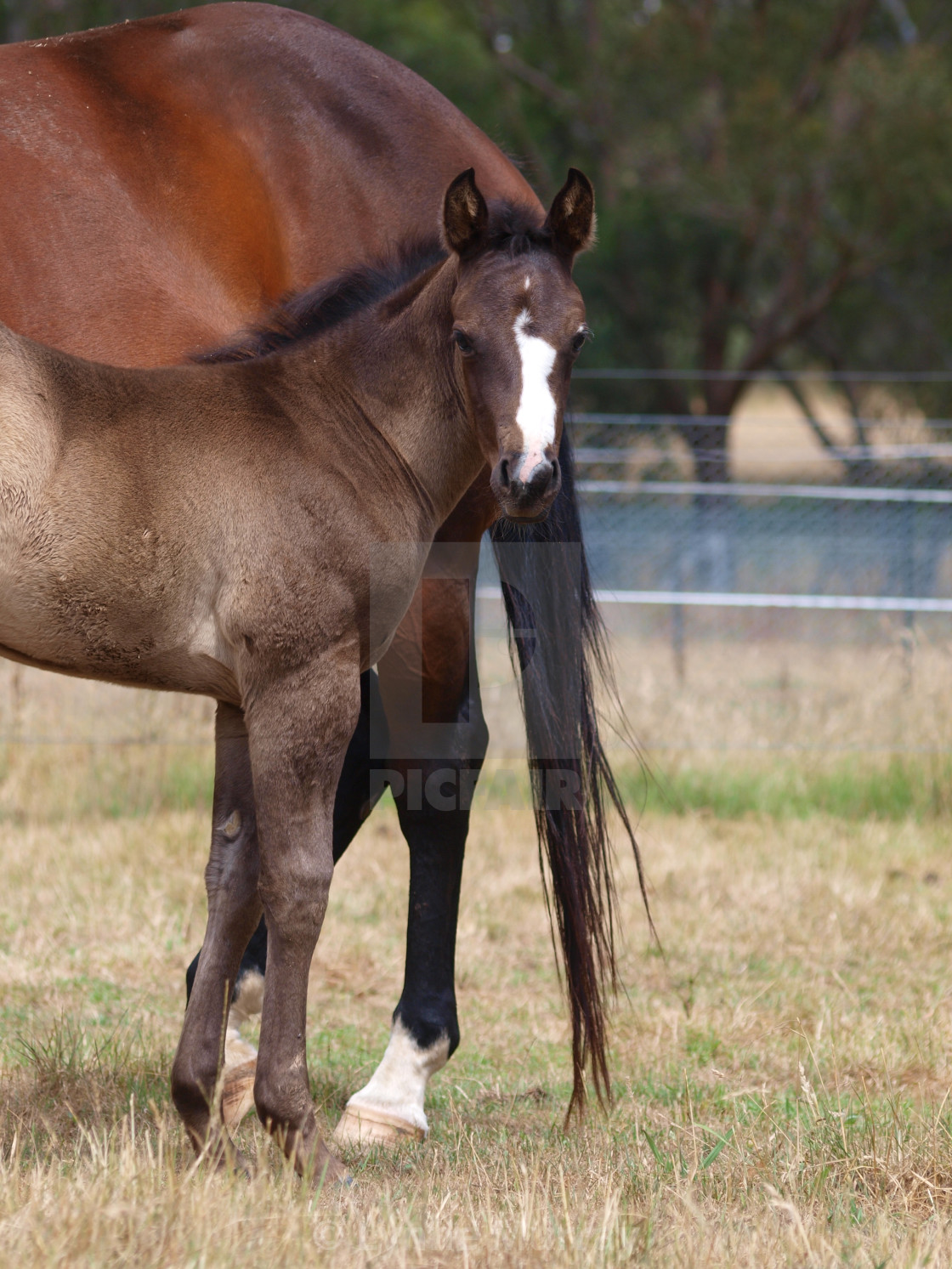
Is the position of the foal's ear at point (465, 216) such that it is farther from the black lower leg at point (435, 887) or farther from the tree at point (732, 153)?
the tree at point (732, 153)

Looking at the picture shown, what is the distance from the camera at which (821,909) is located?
193 inches

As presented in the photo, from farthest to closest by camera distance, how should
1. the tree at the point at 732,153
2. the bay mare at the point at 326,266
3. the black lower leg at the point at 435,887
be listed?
the tree at the point at 732,153 < the black lower leg at the point at 435,887 < the bay mare at the point at 326,266

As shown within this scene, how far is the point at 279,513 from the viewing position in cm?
245

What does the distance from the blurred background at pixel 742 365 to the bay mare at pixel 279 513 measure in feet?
4.63

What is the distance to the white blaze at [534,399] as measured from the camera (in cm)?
229

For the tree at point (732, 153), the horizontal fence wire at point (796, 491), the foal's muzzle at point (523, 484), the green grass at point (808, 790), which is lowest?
the green grass at point (808, 790)

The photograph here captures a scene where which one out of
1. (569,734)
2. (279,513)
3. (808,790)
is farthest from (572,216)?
(808,790)

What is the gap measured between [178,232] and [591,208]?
1.02m

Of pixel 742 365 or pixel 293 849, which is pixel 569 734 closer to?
pixel 293 849

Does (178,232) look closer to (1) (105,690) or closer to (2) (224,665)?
(2) (224,665)

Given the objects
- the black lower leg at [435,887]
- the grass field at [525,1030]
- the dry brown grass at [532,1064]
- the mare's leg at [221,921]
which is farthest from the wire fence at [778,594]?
the mare's leg at [221,921]

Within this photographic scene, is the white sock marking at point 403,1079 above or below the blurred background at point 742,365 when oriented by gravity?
below

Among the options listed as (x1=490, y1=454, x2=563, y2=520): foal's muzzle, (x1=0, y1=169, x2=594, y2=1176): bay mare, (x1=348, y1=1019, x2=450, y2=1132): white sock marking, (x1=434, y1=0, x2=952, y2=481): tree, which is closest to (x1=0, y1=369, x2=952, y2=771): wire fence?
(x1=434, y1=0, x2=952, y2=481): tree

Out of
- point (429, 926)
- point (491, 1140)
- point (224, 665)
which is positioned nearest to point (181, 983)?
point (429, 926)
